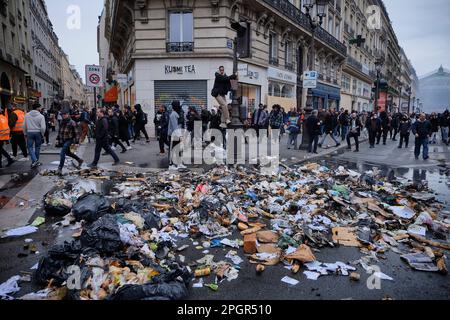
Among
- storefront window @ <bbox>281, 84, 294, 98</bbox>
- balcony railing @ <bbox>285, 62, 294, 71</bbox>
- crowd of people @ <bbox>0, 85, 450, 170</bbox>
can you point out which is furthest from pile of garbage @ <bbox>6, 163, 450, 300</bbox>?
balcony railing @ <bbox>285, 62, 294, 71</bbox>

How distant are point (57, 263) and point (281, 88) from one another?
74.1ft

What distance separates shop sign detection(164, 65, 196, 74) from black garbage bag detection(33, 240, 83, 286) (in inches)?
619

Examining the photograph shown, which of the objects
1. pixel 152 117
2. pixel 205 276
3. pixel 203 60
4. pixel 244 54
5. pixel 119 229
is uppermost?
pixel 203 60

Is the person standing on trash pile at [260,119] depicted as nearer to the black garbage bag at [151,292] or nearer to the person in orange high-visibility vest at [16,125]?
the person in orange high-visibility vest at [16,125]

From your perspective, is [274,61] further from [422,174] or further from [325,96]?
[422,174]

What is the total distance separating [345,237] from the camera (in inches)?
177

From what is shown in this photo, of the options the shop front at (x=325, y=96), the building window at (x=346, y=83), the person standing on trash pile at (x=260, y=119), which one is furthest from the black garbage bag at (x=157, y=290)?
the building window at (x=346, y=83)

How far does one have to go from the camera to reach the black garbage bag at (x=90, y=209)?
4855 mm

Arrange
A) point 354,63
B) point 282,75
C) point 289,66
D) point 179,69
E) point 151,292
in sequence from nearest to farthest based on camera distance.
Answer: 1. point 151,292
2. point 179,69
3. point 282,75
4. point 289,66
5. point 354,63

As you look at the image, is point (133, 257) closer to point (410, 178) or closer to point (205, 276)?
point (205, 276)

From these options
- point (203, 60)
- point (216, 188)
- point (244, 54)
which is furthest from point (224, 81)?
point (203, 60)

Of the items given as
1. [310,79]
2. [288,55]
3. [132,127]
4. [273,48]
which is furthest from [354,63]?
[132,127]

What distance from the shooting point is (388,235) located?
181 inches
